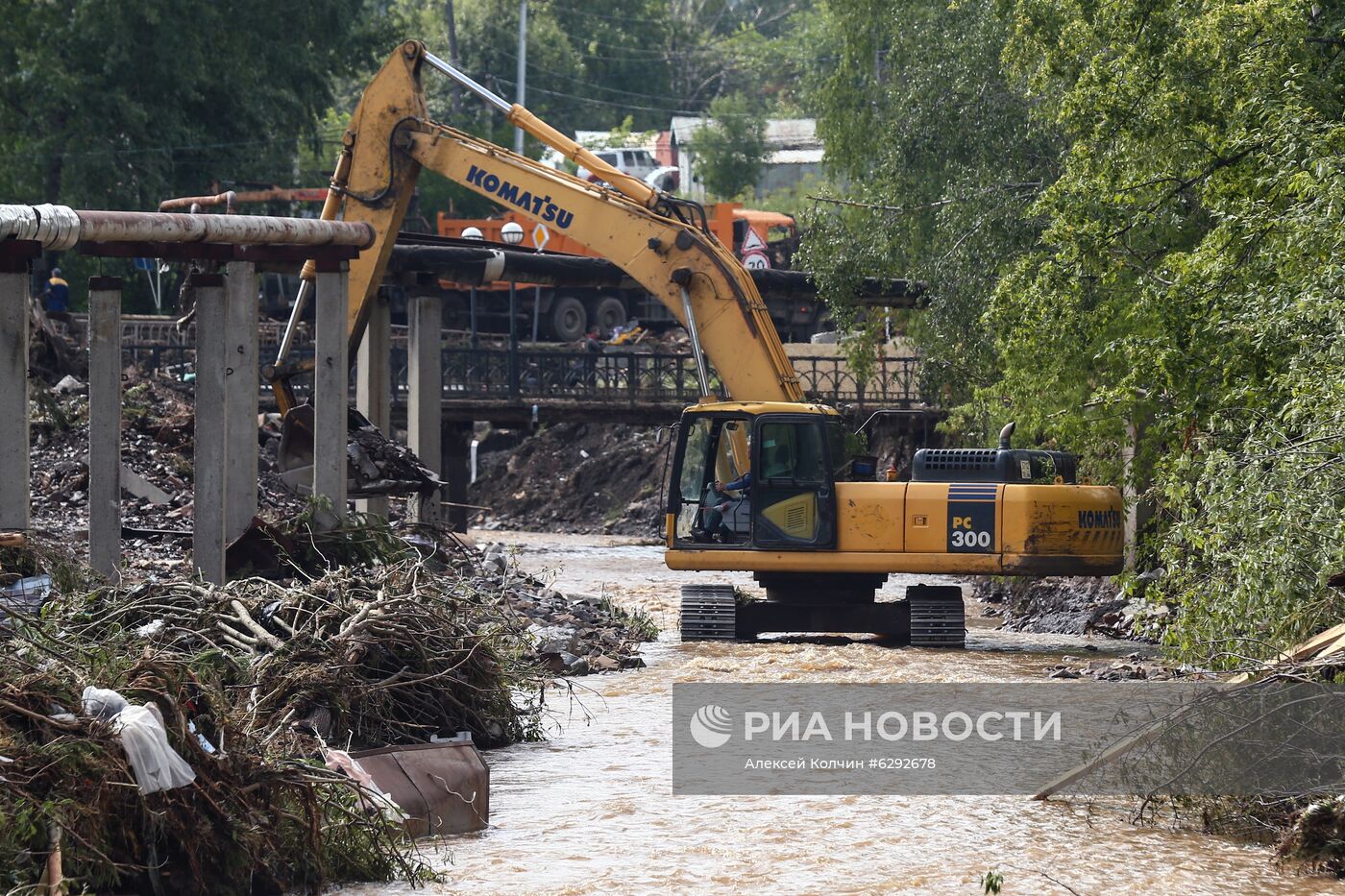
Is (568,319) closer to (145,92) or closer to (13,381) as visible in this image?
(145,92)

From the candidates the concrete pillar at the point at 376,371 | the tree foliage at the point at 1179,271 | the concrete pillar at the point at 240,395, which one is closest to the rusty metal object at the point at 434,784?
the tree foliage at the point at 1179,271

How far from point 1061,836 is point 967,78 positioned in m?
17.4

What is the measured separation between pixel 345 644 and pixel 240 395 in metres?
5.20

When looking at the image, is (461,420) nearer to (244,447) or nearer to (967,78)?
(967,78)

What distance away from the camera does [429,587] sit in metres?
12.2

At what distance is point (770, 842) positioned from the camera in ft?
33.2

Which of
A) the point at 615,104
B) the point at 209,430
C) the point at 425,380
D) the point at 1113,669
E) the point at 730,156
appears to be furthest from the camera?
the point at 615,104

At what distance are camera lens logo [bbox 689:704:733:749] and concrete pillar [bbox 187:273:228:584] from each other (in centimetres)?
409

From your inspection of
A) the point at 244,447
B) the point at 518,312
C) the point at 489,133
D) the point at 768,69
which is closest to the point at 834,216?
the point at 244,447

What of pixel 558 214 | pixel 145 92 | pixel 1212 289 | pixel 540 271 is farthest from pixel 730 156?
pixel 1212 289

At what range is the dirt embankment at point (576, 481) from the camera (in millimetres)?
41625

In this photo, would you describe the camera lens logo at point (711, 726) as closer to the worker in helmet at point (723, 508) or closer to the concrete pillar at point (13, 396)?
the worker in helmet at point (723, 508)

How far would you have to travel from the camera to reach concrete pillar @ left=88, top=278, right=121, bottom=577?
1455cm

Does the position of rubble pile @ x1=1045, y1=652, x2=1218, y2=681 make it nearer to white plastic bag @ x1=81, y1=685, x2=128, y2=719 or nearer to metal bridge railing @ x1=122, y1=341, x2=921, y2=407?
white plastic bag @ x1=81, y1=685, x2=128, y2=719
